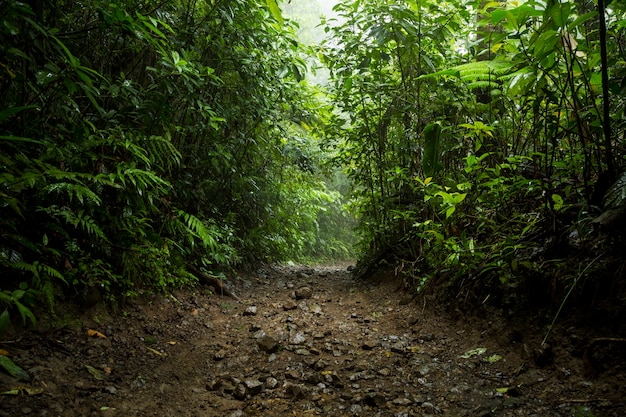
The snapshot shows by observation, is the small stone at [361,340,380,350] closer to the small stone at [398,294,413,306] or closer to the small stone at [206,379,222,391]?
the small stone at [398,294,413,306]

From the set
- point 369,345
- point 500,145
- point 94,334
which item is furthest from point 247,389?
point 500,145

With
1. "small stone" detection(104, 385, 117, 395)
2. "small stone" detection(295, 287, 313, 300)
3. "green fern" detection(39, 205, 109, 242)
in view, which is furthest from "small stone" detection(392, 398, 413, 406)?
"small stone" detection(295, 287, 313, 300)

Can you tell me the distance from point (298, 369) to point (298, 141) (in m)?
4.24

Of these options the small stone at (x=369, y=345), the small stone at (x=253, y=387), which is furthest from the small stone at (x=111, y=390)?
the small stone at (x=369, y=345)

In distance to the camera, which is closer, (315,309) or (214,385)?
(214,385)

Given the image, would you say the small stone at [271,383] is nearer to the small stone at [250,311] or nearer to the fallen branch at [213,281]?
the small stone at [250,311]

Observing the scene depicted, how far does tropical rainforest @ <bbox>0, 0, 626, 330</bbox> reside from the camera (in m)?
2.04

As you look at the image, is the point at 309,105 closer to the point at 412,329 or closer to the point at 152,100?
the point at 152,100

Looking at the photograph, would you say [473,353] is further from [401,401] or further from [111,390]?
[111,390]

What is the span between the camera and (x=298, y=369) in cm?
250

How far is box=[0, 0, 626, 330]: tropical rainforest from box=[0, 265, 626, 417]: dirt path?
Answer: 0.99ft

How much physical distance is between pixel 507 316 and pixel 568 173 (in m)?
1.02

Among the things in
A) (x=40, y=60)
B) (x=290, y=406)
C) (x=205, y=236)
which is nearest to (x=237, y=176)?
(x=205, y=236)

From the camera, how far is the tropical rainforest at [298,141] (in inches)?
80.4
